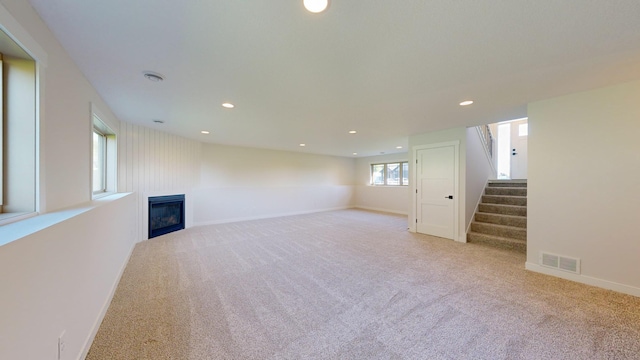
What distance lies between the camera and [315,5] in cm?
130

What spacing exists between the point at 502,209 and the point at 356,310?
424cm

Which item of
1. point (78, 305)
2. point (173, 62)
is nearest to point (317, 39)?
point (173, 62)

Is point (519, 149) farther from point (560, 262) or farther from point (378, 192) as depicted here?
point (560, 262)

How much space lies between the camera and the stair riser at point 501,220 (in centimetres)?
413

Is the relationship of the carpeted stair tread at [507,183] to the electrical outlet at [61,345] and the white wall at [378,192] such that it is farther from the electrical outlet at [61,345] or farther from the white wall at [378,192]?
the electrical outlet at [61,345]

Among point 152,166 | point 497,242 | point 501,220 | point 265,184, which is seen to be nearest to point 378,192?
point 265,184

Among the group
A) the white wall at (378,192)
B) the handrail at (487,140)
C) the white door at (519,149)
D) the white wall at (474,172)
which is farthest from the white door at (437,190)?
the white door at (519,149)

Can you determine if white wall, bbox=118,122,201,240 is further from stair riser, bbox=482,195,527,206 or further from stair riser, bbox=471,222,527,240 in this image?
stair riser, bbox=482,195,527,206

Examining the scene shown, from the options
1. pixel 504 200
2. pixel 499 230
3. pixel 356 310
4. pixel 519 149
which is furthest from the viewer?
pixel 519 149

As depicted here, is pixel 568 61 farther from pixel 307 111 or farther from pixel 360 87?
pixel 307 111

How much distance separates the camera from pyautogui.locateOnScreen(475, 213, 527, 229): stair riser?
13.5ft

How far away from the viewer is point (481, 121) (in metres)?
3.92

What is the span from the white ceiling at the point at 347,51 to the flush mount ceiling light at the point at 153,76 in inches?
3.4

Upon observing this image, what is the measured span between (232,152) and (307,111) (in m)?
4.06
